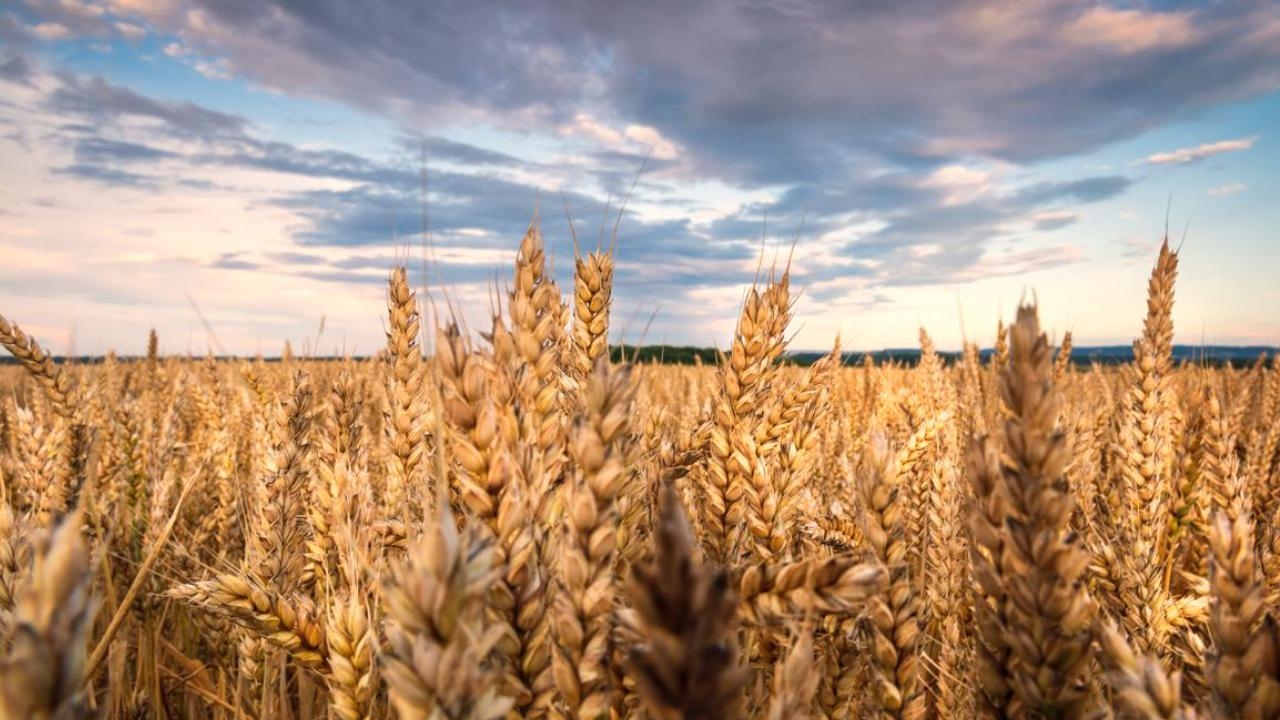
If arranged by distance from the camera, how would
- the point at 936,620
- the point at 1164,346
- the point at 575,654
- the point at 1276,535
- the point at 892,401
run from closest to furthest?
1. the point at 575,654
2. the point at 936,620
3. the point at 1276,535
4. the point at 1164,346
5. the point at 892,401

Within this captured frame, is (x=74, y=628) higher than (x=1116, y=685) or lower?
higher

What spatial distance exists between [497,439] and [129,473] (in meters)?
4.13

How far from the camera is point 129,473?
13.4 ft

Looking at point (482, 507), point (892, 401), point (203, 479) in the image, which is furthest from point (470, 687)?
point (892, 401)

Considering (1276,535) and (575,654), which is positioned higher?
(575,654)

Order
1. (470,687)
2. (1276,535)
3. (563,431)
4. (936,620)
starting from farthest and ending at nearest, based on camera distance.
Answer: (1276,535), (936,620), (563,431), (470,687)

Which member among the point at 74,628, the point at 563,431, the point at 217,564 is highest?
the point at 563,431

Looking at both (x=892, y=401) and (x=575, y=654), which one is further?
(x=892, y=401)

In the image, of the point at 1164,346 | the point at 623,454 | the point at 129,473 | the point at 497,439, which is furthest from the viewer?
the point at 129,473

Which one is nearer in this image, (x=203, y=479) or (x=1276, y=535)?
(x=1276, y=535)

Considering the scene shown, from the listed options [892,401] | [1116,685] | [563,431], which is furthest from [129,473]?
[892,401]

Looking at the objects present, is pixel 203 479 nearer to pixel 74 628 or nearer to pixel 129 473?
pixel 129 473

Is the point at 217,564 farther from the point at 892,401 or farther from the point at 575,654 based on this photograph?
the point at 892,401

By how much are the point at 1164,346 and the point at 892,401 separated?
80.5 inches
